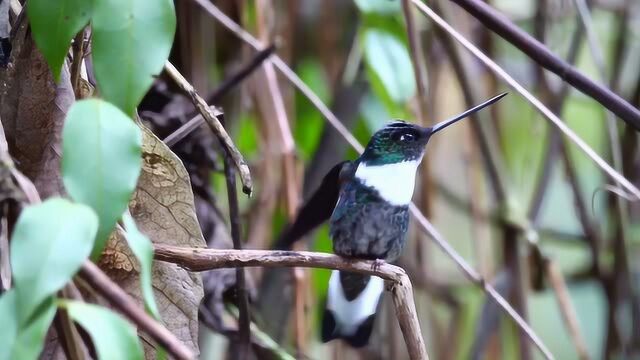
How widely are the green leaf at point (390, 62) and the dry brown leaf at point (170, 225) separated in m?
0.56

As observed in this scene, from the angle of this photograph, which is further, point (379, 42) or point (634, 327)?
point (634, 327)

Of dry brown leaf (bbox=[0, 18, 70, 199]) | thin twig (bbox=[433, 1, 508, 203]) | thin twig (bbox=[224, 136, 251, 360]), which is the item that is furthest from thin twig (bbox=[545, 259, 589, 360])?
dry brown leaf (bbox=[0, 18, 70, 199])

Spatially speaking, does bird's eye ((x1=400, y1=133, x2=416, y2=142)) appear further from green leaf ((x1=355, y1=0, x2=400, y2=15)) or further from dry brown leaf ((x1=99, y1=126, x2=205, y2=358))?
dry brown leaf ((x1=99, y1=126, x2=205, y2=358))

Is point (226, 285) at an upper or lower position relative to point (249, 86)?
lower

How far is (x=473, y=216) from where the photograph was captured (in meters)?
2.12

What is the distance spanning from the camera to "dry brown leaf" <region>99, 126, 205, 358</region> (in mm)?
1024

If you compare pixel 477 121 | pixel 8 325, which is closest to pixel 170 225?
pixel 8 325

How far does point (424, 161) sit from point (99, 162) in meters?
1.34

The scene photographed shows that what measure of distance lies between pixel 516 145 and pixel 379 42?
4.15ft

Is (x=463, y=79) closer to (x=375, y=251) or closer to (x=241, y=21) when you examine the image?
(x=241, y=21)

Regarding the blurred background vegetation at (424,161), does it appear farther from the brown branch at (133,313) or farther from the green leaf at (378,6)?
the brown branch at (133,313)

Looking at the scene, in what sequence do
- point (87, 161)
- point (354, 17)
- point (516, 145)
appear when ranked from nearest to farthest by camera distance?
point (87, 161)
point (354, 17)
point (516, 145)

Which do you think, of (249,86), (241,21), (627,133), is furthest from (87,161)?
(627,133)

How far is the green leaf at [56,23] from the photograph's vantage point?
0.81 metres
